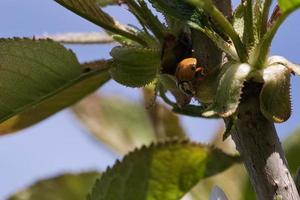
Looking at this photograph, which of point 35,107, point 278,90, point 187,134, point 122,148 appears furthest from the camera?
point 122,148

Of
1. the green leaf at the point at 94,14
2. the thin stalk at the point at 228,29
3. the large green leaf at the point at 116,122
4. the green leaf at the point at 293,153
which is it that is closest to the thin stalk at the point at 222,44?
the thin stalk at the point at 228,29

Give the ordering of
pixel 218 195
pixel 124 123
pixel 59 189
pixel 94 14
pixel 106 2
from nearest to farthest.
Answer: pixel 218 195
pixel 94 14
pixel 106 2
pixel 59 189
pixel 124 123

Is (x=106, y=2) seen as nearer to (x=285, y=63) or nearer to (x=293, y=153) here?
(x=285, y=63)

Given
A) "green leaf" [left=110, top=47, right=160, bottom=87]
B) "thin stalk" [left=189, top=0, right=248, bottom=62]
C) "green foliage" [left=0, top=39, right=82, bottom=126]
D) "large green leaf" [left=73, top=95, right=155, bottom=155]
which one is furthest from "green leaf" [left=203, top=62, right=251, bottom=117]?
"large green leaf" [left=73, top=95, right=155, bottom=155]

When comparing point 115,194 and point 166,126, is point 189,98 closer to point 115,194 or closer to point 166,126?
point 115,194

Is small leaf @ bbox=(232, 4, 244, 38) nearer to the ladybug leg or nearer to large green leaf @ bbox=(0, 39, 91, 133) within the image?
the ladybug leg

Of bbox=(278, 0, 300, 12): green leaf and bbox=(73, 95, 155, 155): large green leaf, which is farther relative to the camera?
bbox=(73, 95, 155, 155): large green leaf

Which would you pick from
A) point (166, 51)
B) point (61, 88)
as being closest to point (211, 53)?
point (166, 51)

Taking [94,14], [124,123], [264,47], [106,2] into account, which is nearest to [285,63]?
[264,47]
